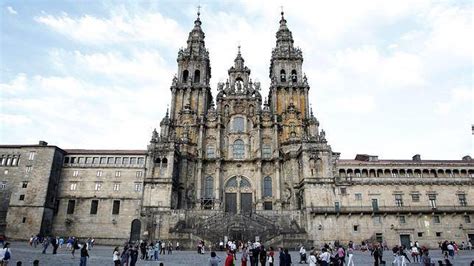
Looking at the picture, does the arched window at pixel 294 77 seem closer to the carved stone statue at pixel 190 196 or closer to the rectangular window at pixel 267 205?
the rectangular window at pixel 267 205

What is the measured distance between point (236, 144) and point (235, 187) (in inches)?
282

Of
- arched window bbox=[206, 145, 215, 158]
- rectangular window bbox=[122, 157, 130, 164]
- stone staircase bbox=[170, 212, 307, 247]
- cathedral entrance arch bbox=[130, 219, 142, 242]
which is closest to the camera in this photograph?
stone staircase bbox=[170, 212, 307, 247]

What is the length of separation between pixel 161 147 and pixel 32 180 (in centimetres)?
1825

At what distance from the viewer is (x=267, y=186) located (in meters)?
52.1

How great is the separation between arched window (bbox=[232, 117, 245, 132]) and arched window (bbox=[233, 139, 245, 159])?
192cm

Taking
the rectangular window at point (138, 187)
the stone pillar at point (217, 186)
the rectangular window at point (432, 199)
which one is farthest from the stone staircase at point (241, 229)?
the rectangular window at point (432, 199)

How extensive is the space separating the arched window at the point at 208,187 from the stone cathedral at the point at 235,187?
0.15 m

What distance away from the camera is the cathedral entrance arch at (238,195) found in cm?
5075

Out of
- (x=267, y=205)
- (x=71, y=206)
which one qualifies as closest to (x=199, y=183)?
(x=267, y=205)

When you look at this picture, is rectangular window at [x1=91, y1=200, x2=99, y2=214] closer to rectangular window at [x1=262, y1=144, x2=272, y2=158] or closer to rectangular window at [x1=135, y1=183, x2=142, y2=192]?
rectangular window at [x1=135, y1=183, x2=142, y2=192]

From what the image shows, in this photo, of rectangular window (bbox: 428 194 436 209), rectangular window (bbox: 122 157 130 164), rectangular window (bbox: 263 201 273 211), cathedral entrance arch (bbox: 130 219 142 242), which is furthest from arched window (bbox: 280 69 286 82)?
cathedral entrance arch (bbox: 130 219 142 242)

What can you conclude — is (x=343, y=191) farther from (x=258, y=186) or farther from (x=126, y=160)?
(x=126, y=160)

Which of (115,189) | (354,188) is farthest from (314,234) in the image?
(115,189)

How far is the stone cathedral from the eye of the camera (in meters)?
44.4
